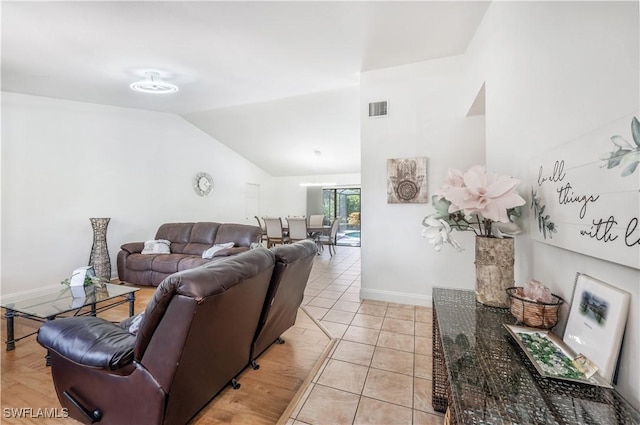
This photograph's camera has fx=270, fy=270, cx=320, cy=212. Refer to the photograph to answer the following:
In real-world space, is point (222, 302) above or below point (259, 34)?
below

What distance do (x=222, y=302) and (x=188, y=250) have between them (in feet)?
12.3

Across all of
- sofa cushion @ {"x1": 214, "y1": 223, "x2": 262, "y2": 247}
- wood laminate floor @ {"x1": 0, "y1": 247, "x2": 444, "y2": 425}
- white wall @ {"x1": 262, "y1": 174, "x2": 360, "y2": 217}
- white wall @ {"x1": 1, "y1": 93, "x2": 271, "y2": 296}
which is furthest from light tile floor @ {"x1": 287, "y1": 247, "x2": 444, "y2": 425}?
white wall @ {"x1": 262, "y1": 174, "x2": 360, "y2": 217}

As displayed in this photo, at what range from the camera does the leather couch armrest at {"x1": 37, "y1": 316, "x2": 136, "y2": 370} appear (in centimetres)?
131

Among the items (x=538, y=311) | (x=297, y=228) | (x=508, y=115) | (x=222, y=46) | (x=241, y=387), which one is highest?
(x=222, y=46)

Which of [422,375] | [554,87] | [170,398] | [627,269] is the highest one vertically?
[554,87]

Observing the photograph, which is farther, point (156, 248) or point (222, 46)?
point (156, 248)

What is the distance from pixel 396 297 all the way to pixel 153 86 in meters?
4.02

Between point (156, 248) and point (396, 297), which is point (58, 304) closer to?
point (156, 248)

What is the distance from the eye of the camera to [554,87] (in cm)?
112

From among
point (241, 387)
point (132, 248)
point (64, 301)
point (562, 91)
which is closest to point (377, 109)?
point (562, 91)

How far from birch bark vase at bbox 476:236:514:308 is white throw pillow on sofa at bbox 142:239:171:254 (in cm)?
466

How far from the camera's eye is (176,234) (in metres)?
4.89

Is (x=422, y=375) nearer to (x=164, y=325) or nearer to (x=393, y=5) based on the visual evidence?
(x=164, y=325)

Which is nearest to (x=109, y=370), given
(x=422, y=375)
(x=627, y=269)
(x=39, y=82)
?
(x=422, y=375)
